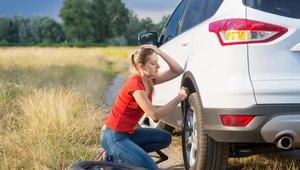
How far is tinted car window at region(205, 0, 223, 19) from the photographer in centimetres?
408

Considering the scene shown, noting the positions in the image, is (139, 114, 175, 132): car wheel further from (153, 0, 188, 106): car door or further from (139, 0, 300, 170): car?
(139, 0, 300, 170): car

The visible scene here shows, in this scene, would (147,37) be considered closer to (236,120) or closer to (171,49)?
(171,49)

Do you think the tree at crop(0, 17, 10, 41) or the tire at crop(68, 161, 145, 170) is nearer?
the tire at crop(68, 161, 145, 170)

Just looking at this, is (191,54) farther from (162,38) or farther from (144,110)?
(162,38)

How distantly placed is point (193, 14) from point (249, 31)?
165 centimetres

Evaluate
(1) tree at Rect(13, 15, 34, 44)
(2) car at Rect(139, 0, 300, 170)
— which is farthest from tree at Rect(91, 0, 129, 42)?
(2) car at Rect(139, 0, 300, 170)

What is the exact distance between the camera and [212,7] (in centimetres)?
427

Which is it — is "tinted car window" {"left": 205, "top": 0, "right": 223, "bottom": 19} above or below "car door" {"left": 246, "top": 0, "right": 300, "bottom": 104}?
above

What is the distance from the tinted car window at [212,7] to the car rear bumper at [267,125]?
3.23ft

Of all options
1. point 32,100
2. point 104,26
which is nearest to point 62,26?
point 104,26

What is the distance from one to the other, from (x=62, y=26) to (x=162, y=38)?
92.3 m

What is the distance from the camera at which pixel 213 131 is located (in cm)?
362

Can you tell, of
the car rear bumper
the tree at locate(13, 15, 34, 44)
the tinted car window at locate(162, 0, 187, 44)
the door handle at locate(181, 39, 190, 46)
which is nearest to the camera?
the car rear bumper

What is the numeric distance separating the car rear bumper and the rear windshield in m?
0.65
